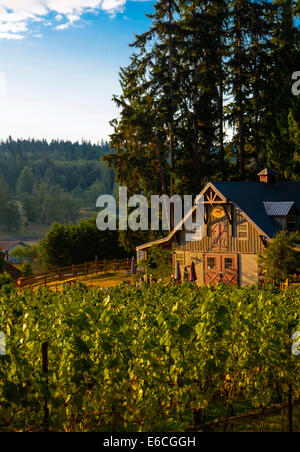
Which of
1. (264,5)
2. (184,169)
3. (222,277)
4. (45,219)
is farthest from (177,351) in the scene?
(45,219)

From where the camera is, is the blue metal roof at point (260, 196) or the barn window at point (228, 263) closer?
the blue metal roof at point (260, 196)

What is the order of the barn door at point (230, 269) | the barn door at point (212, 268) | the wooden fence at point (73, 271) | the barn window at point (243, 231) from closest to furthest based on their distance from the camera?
the barn window at point (243, 231) → the barn door at point (230, 269) → the barn door at point (212, 268) → the wooden fence at point (73, 271)

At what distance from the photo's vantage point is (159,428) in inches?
288

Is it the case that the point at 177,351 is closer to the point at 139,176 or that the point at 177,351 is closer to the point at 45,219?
the point at 139,176

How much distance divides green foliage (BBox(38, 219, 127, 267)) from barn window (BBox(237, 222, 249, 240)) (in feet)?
91.6

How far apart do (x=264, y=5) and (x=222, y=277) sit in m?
29.1

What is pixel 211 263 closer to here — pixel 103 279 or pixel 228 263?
pixel 228 263

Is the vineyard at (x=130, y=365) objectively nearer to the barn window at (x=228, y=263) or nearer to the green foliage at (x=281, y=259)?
the green foliage at (x=281, y=259)

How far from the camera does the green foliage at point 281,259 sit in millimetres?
25641

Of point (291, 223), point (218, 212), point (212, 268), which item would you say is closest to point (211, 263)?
point (212, 268)

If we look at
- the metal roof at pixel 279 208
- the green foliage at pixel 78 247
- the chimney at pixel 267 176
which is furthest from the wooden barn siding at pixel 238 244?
the green foliage at pixel 78 247

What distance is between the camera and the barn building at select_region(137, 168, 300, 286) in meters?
29.3

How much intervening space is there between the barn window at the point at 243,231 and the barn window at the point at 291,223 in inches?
105

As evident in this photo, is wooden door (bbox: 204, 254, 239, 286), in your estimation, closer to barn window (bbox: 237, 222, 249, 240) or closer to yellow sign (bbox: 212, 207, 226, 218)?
barn window (bbox: 237, 222, 249, 240)
